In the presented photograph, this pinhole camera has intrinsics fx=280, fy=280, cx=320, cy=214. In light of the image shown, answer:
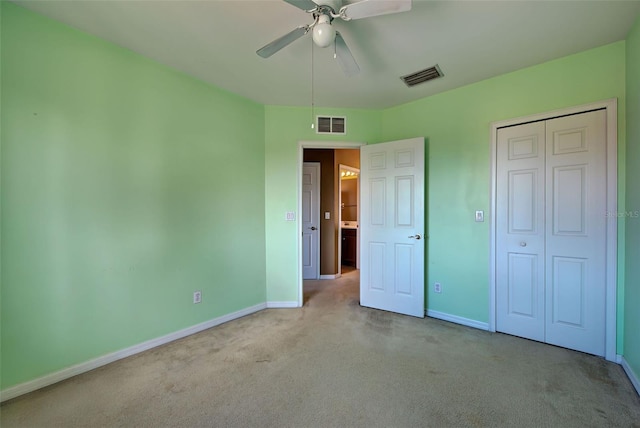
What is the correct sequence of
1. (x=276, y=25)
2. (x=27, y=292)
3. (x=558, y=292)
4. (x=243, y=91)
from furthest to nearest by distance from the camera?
(x=243, y=91)
(x=558, y=292)
(x=276, y=25)
(x=27, y=292)

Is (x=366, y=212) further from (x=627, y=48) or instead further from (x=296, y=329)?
(x=627, y=48)

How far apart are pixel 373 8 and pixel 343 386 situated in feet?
7.53

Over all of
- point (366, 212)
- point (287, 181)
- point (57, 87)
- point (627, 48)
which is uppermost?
point (627, 48)

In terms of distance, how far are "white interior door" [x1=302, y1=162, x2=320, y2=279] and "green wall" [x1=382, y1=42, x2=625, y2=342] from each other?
1958 millimetres

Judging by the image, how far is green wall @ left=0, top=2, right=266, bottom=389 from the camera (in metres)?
1.78

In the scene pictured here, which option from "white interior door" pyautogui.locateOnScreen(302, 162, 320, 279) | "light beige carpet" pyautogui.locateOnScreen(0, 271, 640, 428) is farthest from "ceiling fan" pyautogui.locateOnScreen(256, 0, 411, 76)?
"white interior door" pyautogui.locateOnScreen(302, 162, 320, 279)

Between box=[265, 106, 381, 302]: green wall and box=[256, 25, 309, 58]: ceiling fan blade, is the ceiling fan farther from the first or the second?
box=[265, 106, 381, 302]: green wall

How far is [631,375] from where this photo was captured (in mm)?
1908

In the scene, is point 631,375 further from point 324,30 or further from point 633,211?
point 324,30

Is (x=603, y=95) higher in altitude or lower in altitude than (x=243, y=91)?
lower

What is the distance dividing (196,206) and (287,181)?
110 centimetres

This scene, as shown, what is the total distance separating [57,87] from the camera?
75.6 inches

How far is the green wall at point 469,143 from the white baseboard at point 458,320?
4 cm

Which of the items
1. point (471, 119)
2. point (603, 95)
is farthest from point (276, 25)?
point (603, 95)
